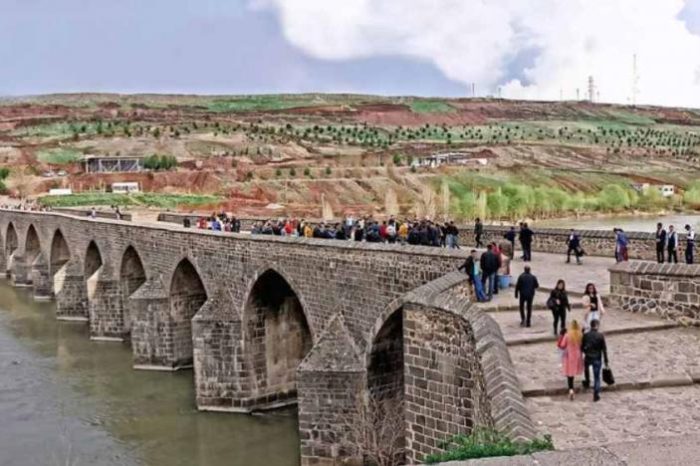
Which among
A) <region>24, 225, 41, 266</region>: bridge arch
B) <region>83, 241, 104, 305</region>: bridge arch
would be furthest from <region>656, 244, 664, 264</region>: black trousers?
<region>24, 225, 41, 266</region>: bridge arch

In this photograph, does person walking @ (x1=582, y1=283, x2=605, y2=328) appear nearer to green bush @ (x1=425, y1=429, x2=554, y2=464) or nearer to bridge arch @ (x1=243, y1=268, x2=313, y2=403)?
green bush @ (x1=425, y1=429, x2=554, y2=464)

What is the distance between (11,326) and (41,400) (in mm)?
10369

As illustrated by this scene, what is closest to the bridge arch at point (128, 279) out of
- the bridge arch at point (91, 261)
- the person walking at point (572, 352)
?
the bridge arch at point (91, 261)

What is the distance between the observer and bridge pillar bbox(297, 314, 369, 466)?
13.8 meters

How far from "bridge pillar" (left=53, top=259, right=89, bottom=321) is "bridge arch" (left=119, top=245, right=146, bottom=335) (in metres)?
3.64

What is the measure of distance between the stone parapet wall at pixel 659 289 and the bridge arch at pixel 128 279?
57.0 ft

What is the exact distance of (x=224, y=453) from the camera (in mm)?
15945

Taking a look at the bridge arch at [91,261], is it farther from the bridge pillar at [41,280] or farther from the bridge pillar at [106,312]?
the bridge pillar at [41,280]

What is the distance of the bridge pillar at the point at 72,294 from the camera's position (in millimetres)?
28750

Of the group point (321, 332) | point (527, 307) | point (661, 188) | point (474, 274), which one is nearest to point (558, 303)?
point (527, 307)

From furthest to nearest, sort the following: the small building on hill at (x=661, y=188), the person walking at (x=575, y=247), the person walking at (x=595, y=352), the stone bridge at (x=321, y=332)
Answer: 1. the small building on hill at (x=661, y=188)
2. the person walking at (x=575, y=247)
3. the stone bridge at (x=321, y=332)
4. the person walking at (x=595, y=352)

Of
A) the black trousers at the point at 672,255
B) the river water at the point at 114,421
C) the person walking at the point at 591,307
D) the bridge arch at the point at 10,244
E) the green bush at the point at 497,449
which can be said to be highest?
the person walking at the point at 591,307

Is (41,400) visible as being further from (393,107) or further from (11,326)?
(393,107)

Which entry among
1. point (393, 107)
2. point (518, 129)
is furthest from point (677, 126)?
point (393, 107)
